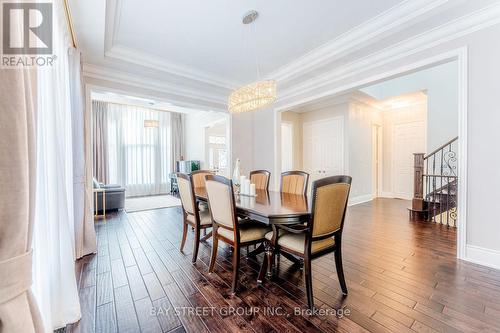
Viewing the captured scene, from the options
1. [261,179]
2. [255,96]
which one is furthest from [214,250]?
[255,96]

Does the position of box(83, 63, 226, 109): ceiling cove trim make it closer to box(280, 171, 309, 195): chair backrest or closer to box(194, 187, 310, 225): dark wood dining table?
box(280, 171, 309, 195): chair backrest

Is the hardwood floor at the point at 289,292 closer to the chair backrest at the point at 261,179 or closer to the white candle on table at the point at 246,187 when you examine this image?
the white candle on table at the point at 246,187

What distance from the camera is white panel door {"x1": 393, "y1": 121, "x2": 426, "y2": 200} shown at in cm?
595

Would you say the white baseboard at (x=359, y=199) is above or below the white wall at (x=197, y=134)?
below

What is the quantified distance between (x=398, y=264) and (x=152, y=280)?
2.61 meters

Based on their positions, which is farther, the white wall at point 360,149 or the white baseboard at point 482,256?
the white wall at point 360,149

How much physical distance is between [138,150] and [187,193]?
5700 mm

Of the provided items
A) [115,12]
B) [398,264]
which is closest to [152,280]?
[398,264]

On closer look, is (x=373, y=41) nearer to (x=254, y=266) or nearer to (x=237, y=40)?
(x=237, y=40)

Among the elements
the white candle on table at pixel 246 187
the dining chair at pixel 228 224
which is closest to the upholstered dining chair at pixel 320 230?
the dining chair at pixel 228 224

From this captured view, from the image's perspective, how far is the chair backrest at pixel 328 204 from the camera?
1613 mm

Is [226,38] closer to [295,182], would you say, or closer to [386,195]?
[295,182]

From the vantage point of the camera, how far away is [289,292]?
6.10 feet

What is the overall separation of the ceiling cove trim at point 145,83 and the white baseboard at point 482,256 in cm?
458
